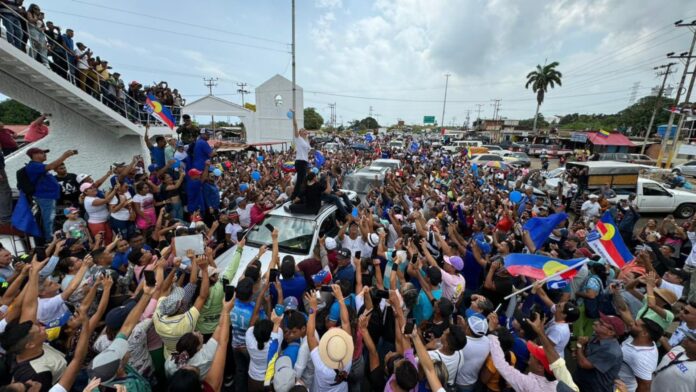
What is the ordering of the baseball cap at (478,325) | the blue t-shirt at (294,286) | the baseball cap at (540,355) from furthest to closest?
1. the blue t-shirt at (294,286)
2. the baseball cap at (478,325)
3. the baseball cap at (540,355)

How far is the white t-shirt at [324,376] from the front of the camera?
2414mm

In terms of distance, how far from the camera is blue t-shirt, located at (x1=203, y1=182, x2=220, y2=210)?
6938 mm

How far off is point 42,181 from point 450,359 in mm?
6726

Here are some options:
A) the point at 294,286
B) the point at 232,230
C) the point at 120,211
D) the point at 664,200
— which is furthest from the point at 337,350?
the point at 664,200

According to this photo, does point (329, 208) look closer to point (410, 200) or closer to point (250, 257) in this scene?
point (250, 257)

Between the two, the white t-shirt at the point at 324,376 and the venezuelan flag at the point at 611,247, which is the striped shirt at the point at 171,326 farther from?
the venezuelan flag at the point at 611,247

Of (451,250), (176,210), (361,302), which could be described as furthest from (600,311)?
(176,210)

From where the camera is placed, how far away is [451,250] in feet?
16.1

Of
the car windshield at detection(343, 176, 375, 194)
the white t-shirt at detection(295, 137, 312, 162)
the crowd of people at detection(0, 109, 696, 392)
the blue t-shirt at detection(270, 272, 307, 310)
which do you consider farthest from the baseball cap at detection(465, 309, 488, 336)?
the car windshield at detection(343, 176, 375, 194)

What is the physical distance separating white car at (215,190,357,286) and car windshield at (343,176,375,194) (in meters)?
5.07

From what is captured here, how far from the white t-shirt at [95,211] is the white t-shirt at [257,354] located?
4356mm

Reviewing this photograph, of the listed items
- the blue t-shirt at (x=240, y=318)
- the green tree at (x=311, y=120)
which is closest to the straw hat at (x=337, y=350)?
→ the blue t-shirt at (x=240, y=318)

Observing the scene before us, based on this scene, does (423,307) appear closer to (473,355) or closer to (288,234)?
(473,355)

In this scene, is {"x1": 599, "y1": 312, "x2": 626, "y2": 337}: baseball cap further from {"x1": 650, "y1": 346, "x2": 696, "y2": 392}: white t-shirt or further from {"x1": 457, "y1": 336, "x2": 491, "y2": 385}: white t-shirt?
{"x1": 457, "y1": 336, "x2": 491, "y2": 385}: white t-shirt
